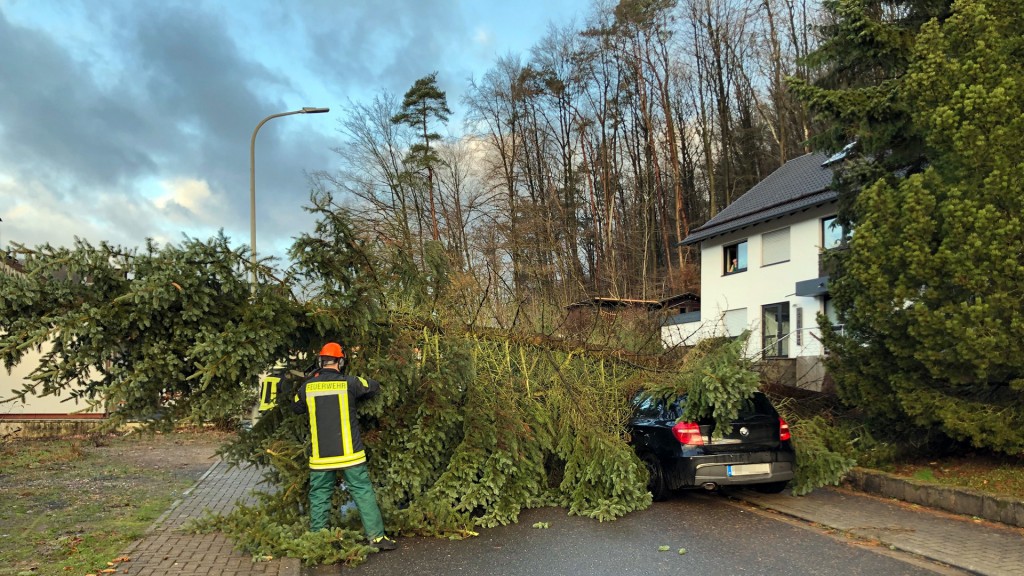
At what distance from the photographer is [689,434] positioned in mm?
8289

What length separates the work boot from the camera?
21.4 ft

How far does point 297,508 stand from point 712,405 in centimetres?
454

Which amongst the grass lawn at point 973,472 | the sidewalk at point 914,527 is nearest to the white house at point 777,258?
the grass lawn at point 973,472

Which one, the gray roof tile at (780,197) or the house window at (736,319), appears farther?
the house window at (736,319)

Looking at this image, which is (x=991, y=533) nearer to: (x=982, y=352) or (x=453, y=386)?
(x=982, y=352)

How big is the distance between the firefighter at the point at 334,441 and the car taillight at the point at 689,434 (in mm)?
3526

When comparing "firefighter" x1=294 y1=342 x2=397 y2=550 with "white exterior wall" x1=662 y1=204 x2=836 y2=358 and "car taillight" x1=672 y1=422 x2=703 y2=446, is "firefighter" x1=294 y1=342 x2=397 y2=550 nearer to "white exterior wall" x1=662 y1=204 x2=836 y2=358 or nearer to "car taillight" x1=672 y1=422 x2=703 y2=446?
"car taillight" x1=672 y1=422 x2=703 y2=446

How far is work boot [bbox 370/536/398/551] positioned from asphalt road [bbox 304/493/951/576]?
0.06 m

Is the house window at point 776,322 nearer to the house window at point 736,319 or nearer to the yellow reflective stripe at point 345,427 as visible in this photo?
the house window at point 736,319

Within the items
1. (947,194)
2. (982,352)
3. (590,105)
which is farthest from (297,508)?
(590,105)

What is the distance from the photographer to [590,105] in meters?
40.0

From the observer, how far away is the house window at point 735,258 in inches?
1035

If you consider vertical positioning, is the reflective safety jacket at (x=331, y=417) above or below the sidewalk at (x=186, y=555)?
above

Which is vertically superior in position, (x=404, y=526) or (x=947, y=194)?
(x=947, y=194)
